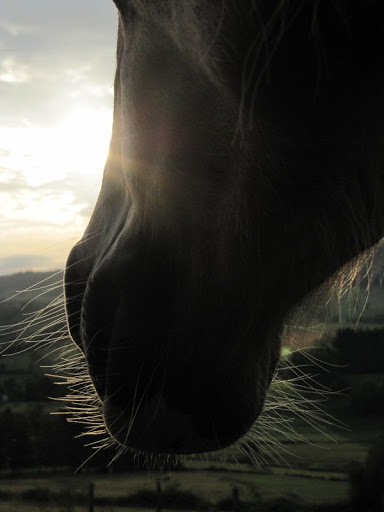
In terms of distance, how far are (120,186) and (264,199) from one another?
595mm

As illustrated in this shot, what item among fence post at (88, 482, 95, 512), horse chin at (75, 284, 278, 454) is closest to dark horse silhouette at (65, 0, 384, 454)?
horse chin at (75, 284, 278, 454)

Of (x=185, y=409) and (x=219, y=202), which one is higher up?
(x=219, y=202)

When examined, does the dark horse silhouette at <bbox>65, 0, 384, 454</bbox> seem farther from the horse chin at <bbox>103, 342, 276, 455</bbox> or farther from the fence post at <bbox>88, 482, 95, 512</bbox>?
the fence post at <bbox>88, 482, 95, 512</bbox>

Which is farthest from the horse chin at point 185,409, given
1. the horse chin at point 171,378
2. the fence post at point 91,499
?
the fence post at point 91,499

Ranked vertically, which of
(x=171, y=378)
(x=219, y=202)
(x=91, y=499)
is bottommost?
(x=91, y=499)

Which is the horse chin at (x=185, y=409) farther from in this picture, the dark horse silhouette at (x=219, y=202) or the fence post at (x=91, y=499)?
the fence post at (x=91, y=499)

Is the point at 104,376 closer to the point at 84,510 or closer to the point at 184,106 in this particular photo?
the point at 184,106

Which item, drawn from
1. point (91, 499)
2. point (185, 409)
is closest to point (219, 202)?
point (185, 409)

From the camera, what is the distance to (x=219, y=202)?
121cm

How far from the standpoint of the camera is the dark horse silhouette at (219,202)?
0.93 m

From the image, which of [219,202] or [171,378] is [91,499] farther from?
[219,202]

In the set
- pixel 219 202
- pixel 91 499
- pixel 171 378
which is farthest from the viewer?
pixel 91 499

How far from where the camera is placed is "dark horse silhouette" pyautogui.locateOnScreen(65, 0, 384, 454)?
932 mm

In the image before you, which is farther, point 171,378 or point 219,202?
point 171,378
